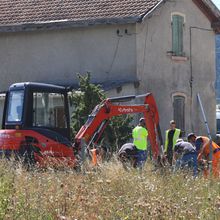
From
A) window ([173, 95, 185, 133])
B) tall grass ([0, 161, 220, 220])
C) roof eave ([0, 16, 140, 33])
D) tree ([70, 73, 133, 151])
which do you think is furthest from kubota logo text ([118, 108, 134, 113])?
window ([173, 95, 185, 133])

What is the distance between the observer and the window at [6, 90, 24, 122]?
15.7 m

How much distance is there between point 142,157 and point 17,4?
1459 cm

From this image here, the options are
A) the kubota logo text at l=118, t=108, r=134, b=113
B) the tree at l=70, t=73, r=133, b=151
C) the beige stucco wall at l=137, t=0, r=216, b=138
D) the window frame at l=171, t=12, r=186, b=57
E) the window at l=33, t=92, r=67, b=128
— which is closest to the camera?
the window at l=33, t=92, r=67, b=128

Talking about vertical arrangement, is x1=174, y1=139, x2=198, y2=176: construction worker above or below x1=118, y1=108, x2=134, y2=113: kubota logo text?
below

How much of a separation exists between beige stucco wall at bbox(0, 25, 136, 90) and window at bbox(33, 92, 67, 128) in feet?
28.0

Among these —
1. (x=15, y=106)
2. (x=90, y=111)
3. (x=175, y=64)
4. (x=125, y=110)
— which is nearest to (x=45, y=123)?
(x=15, y=106)

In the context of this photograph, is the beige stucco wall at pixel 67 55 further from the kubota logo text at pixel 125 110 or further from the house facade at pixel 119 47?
the kubota logo text at pixel 125 110

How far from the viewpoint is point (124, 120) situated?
2066cm

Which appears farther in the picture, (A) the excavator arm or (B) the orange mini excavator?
(A) the excavator arm

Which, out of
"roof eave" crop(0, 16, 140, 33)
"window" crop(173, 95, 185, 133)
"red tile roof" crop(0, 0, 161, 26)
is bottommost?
"window" crop(173, 95, 185, 133)

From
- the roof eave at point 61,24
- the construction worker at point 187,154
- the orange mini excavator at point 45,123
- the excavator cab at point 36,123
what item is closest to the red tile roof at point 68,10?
the roof eave at point 61,24

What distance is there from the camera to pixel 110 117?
16.8 meters

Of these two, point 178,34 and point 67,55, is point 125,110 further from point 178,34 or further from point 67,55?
point 178,34

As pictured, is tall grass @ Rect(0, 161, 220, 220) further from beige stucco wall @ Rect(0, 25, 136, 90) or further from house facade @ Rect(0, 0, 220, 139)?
beige stucco wall @ Rect(0, 25, 136, 90)
